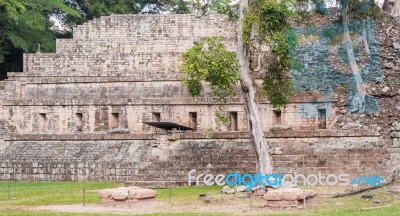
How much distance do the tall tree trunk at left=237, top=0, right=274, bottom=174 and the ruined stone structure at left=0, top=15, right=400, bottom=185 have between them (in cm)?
271

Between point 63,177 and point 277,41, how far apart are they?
34.0 ft

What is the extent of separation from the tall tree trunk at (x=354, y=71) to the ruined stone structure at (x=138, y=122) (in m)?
0.92

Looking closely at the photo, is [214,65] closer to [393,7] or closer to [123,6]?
[393,7]

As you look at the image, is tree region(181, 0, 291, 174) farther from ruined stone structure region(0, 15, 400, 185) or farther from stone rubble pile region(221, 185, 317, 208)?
stone rubble pile region(221, 185, 317, 208)

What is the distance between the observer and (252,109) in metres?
24.6

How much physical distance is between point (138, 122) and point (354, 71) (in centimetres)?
947

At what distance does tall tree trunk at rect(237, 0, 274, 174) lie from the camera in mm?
24234

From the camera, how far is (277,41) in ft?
80.9

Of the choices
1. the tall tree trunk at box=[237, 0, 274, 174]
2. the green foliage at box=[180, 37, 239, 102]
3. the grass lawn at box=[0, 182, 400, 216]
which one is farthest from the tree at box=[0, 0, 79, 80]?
the tall tree trunk at box=[237, 0, 274, 174]

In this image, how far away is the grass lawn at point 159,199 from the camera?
1930 cm

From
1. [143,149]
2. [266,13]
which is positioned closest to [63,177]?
[143,149]

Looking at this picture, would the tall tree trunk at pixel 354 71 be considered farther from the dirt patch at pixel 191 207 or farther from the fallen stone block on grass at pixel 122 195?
the fallen stone block on grass at pixel 122 195

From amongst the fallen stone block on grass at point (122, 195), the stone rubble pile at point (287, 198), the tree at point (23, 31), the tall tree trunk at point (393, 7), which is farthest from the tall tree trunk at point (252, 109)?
the tall tree trunk at point (393, 7)

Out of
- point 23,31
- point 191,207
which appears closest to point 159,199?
point 191,207
